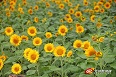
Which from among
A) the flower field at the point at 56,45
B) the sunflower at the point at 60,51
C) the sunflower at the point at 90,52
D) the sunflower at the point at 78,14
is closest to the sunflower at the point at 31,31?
the flower field at the point at 56,45

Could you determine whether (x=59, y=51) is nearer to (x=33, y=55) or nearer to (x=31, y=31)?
(x=33, y=55)

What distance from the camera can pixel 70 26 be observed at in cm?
563

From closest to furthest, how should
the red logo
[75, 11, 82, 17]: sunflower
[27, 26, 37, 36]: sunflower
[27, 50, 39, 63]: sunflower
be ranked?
the red logo, [27, 50, 39, 63]: sunflower, [27, 26, 37, 36]: sunflower, [75, 11, 82, 17]: sunflower

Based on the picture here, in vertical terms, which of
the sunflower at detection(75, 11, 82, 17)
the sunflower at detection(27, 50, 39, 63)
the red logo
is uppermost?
the sunflower at detection(75, 11, 82, 17)

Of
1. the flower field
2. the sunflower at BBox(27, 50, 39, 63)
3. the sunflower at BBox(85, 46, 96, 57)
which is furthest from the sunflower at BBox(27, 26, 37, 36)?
the sunflower at BBox(85, 46, 96, 57)

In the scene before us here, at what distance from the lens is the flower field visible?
11.0 ft

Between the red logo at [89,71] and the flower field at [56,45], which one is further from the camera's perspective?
the flower field at [56,45]

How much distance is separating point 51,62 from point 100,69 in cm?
98

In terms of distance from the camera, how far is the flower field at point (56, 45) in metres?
3.36

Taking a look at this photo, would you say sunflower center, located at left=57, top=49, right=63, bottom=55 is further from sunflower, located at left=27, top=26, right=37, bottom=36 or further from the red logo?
sunflower, located at left=27, top=26, right=37, bottom=36

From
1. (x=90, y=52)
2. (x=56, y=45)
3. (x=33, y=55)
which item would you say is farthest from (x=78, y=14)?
(x=90, y=52)

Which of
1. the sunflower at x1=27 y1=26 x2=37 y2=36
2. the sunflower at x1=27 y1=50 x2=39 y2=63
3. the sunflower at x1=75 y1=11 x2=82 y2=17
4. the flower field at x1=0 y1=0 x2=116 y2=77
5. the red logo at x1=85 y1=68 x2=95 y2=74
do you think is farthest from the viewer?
the sunflower at x1=75 y1=11 x2=82 y2=17

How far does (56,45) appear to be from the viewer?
415cm

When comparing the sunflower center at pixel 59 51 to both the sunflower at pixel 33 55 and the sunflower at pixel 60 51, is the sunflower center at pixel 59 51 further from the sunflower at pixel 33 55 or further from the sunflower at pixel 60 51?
the sunflower at pixel 33 55
